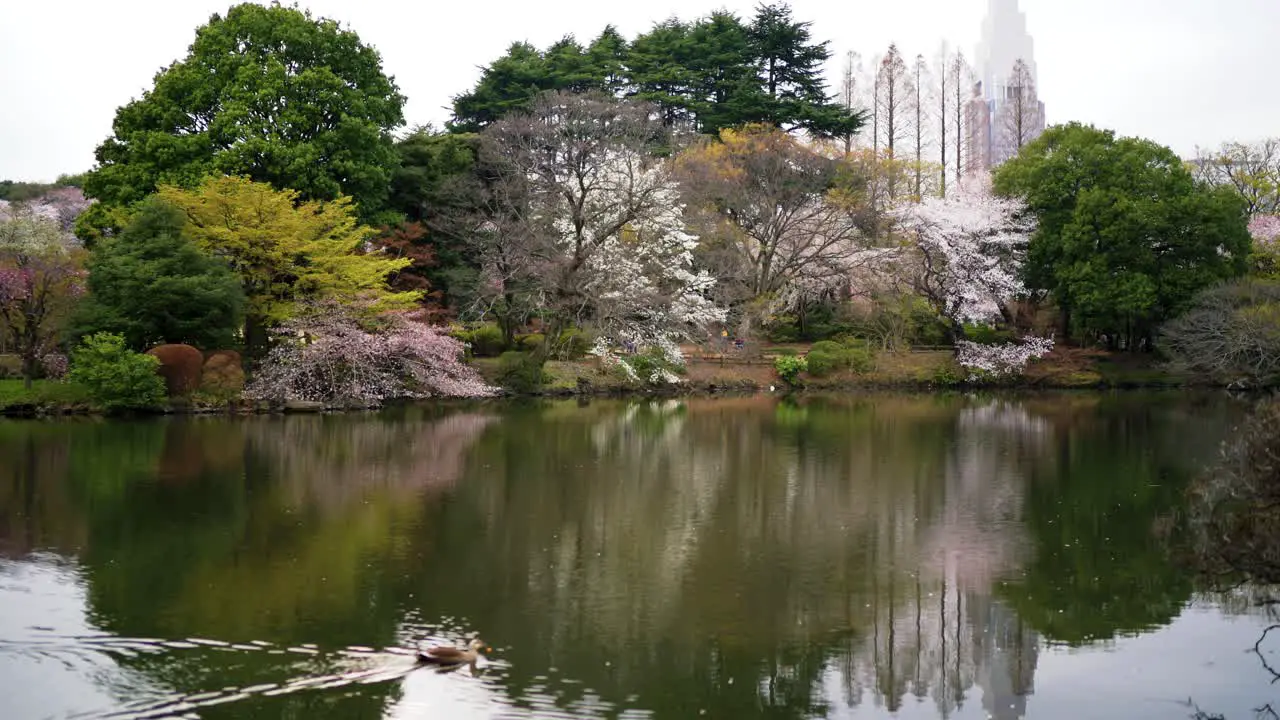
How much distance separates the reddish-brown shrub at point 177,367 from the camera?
2708 cm

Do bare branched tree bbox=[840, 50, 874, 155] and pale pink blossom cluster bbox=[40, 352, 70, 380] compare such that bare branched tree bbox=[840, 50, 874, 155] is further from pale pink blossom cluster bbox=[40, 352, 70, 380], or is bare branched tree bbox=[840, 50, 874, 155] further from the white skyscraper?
pale pink blossom cluster bbox=[40, 352, 70, 380]

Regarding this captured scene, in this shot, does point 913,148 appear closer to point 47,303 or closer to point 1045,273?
point 1045,273

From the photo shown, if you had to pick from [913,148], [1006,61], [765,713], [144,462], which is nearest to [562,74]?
[913,148]

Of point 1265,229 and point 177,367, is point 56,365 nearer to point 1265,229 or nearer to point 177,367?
point 177,367

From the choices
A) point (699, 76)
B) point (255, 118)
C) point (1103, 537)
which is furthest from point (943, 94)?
point (1103, 537)

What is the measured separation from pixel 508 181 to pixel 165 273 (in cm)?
1217

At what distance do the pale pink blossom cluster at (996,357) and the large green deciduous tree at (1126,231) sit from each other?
1819 millimetres

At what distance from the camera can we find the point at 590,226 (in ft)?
109

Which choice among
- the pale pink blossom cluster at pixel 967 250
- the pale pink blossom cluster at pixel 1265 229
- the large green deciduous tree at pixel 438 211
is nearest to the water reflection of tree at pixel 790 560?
the large green deciduous tree at pixel 438 211

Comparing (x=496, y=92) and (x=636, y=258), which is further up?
(x=496, y=92)

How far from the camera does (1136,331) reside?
40.0 metres

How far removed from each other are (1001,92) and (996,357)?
6265 cm

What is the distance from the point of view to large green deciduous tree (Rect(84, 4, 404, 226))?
31.2m

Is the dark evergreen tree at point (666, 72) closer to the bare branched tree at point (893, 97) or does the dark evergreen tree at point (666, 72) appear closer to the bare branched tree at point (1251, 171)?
the bare branched tree at point (893, 97)
